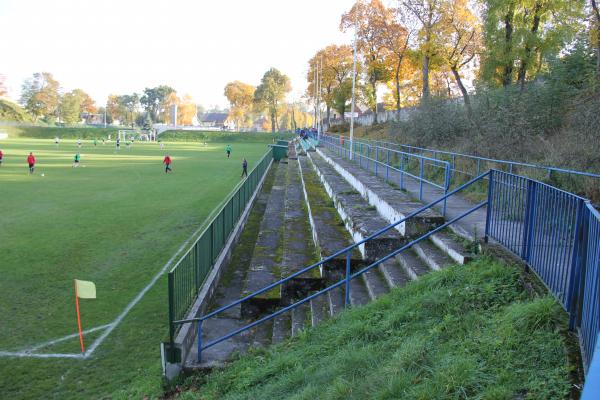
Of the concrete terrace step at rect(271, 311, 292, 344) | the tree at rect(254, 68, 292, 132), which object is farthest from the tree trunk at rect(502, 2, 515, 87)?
the tree at rect(254, 68, 292, 132)

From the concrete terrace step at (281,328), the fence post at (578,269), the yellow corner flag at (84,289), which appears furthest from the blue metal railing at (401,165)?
the yellow corner flag at (84,289)

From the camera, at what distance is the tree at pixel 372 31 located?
154ft

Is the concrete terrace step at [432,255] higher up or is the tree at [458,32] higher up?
the tree at [458,32]

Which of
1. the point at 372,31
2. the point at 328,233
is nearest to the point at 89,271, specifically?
the point at 328,233

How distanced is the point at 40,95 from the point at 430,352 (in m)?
139

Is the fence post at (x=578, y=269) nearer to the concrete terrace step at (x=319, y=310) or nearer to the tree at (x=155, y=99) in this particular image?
the concrete terrace step at (x=319, y=310)

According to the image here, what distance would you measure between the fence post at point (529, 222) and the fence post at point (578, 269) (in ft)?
3.97

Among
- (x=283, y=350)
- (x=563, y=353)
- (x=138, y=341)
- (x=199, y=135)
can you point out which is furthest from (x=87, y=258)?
(x=199, y=135)

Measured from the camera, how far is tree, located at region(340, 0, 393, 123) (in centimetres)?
4697

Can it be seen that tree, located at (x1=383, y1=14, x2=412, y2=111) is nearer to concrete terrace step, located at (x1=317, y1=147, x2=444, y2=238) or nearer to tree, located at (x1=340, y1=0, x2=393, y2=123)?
tree, located at (x1=340, y1=0, x2=393, y2=123)

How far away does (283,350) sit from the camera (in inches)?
238

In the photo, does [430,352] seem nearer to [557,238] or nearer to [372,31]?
[557,238]

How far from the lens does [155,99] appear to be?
154250 millimetres

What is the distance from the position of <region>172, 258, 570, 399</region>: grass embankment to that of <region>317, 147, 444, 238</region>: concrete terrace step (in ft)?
7.64
